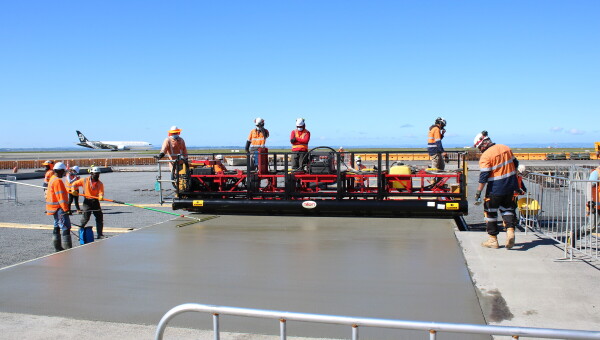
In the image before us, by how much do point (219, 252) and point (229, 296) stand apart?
194 centimetres

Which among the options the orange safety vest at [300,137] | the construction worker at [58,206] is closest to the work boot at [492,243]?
the orange safety vest at [300,137]

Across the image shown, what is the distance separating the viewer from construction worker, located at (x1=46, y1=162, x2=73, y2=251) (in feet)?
26.0

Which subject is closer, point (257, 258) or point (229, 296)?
point (229, 296)

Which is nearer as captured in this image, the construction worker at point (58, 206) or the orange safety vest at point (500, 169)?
the orange safety vest at point (500, 169)

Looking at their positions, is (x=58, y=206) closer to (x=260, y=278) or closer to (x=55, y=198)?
(x=55, y=198)

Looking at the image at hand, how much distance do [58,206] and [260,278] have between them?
4340 millimetres

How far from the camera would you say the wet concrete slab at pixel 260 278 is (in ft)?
14.9

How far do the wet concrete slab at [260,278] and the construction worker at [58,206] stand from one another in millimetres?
772

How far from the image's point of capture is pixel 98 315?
4.62m

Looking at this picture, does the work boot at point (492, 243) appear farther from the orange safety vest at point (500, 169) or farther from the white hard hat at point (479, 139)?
the white hard hat at point (479, 139)

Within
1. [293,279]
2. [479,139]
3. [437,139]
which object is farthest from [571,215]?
[437,139]

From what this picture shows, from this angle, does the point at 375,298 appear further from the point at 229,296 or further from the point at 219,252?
the point at 219,252

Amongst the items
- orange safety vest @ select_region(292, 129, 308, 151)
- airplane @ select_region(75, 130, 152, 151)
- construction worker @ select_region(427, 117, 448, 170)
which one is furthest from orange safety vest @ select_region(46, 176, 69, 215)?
airplane @ select_region(75, 130, 152, 151)

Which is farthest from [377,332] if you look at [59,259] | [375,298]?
[59,259]
